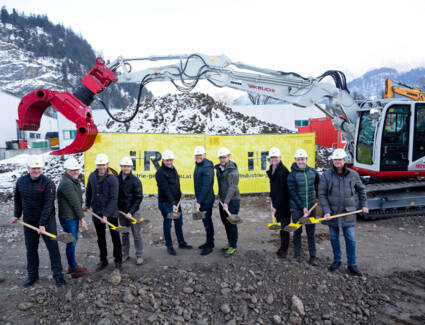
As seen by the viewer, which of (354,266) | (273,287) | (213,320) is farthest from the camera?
(354,266)

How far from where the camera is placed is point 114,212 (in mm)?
4832

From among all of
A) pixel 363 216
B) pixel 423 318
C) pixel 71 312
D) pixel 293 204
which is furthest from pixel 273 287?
pixel 363 216

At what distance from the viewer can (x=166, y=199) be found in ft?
18.1

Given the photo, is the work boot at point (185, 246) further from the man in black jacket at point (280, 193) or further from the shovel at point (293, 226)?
the shovel at point (293, 226)

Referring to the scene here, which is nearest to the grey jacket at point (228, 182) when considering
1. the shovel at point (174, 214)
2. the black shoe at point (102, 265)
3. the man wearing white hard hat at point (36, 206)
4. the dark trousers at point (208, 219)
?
the dark trousers at point (208, 219)

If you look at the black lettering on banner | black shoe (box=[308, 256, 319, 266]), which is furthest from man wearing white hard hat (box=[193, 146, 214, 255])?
the black lettering on banner

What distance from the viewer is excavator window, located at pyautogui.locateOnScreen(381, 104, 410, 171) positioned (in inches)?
293

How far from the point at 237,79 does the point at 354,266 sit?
4.90m

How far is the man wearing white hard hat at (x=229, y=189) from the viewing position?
207 inches

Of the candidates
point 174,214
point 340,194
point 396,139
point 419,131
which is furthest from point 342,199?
point 419,131

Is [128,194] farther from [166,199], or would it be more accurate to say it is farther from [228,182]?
[228,182]

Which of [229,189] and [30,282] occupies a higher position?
[229,189]

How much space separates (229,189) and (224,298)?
6.16 feet

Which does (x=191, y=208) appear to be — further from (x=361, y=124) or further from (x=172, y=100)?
(x=172, y=100)
